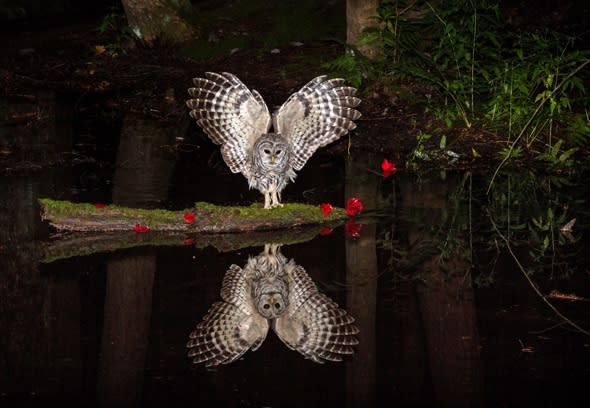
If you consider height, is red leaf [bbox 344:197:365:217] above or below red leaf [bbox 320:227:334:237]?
above

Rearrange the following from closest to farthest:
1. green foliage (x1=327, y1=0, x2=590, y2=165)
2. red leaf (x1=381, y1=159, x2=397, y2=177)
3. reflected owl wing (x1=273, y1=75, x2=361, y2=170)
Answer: reflected owl wing (x1=273, y1=75, x2=361, y2=170)
red leaf (x1=381, y1=159, x2=397, y2=177)
green foliage (x1=327, y1=0, x2=590, y2=165)

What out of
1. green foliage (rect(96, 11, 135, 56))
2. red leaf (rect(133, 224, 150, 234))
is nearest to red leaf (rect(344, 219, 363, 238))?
red leaf (rect(133, 224, 150, 234))

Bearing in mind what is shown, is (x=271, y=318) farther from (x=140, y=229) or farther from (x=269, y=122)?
(x=269, y=122)

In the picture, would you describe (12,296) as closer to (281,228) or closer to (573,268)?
(281,228)

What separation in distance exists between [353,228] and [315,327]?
250 centimetres

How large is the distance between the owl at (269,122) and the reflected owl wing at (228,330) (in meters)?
1.78

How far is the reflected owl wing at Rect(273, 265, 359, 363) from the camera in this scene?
7.27 metres

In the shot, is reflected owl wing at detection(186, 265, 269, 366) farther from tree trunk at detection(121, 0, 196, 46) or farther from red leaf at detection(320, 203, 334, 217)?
tree trunk at detection(121, 0, 196, 46)

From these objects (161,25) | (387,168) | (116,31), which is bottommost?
(387,168)

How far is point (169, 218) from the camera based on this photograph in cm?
972

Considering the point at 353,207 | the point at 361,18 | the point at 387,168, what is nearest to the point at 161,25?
the point at 361,18

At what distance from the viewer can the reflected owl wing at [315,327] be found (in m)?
7.27

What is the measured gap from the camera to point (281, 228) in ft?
32.9

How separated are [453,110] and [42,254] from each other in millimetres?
6307
